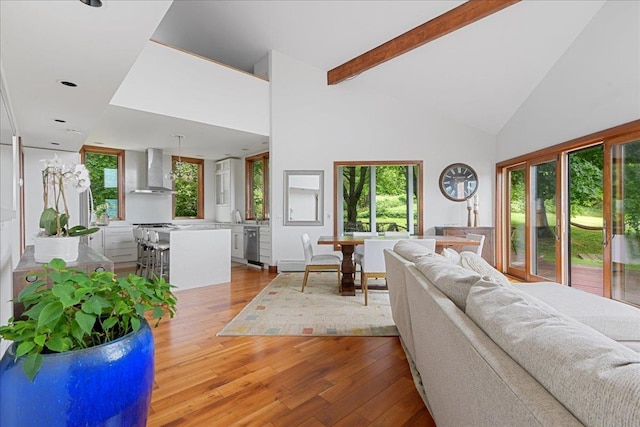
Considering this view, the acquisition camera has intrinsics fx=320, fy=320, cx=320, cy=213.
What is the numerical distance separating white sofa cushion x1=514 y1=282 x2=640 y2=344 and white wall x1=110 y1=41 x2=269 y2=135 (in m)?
4.59

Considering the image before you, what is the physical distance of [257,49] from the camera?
592 centimetres

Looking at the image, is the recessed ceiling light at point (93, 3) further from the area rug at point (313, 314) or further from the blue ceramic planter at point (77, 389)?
the area rug at point (313, 314)

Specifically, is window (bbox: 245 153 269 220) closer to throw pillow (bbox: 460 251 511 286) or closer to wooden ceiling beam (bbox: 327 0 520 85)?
wooden ceiling beam (bbox: 327 0 520 85)

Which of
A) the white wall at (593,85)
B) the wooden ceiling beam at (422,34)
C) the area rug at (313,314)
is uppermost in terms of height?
the wooden ceiling beam at (422,34)

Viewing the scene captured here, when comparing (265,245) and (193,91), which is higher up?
(193,91)

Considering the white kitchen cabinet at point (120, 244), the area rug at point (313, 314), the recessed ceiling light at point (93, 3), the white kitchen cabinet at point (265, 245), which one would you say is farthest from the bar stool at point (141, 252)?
the recessed ceiling light at point (93, 3)

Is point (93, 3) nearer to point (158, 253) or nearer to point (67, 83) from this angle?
point (67, 83)

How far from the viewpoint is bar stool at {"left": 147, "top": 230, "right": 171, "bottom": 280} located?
183 inches

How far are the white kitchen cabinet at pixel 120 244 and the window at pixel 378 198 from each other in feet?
13.5

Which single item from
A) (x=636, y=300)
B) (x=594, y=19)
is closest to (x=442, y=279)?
(x=636, y=300)

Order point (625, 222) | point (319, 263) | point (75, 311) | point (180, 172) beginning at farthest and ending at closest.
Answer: point (180, 172)
point (319, 263)
point (625, 222)
point (75, 311)

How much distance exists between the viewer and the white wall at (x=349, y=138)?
5.87 m

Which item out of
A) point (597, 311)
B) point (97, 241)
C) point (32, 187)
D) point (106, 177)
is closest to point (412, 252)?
point (597, 311)

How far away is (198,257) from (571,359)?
4614 millimetres
